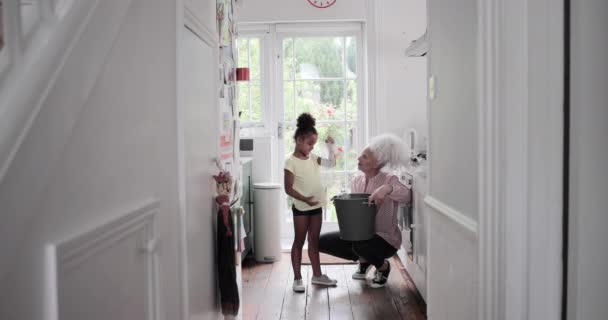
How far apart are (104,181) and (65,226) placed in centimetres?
19

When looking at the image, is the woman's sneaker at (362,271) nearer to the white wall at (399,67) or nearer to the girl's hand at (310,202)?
the girl's hand at (310,202)

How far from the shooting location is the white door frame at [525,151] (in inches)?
54.5

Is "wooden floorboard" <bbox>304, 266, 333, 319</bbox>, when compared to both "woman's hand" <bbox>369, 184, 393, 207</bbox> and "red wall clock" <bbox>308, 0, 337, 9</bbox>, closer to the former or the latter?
"woman's hand" <bbox>369, 184, 393, 207</bbox>

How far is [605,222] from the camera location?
1363 millimetres

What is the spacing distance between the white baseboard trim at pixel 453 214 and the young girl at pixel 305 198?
1661 millimetres

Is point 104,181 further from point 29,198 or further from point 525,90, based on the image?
point 525,90

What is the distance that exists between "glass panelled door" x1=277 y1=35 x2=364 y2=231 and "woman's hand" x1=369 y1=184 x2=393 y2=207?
4.85ft

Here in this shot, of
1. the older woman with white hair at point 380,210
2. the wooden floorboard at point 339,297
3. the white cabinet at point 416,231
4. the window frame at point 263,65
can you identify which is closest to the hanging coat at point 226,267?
the wooden floorboard at point 339,297

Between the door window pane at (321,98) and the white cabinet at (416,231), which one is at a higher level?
the door window pane at (321,98)

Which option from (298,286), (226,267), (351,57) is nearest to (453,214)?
(226,267)

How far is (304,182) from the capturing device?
390cm

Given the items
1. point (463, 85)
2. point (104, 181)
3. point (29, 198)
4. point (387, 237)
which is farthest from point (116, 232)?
point (387, 237)

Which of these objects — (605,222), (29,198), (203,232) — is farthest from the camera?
(203,232)

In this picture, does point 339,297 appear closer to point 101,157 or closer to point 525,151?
point 525,151
